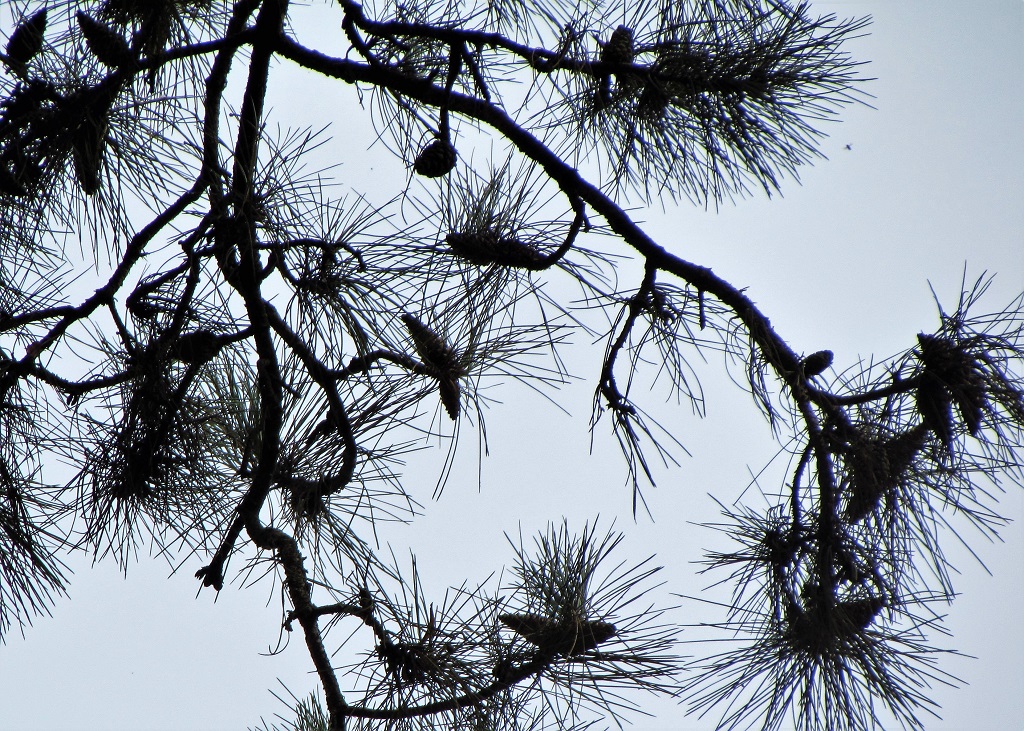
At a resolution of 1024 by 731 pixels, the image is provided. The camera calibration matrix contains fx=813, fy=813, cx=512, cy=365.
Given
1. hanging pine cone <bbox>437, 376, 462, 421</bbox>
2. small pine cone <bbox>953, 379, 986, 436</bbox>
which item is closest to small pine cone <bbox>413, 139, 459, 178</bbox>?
hanging pine cone <bbox>437, 376, 462, 421</bbox>

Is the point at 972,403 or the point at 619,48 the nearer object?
A: the point at 972,403

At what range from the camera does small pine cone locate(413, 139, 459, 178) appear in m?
0.69

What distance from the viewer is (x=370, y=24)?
732mm

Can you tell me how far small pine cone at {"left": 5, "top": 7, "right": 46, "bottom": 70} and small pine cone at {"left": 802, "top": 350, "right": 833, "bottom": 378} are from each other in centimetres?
67

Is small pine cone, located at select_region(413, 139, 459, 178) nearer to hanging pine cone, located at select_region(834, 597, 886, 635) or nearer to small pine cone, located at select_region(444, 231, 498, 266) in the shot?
small pine cone, located at select_region(444, 231, 498, 266)

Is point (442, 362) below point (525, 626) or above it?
above

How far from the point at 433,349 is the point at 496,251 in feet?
0.33

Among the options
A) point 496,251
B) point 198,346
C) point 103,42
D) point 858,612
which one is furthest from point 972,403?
point 103,42

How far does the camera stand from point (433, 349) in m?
0.68

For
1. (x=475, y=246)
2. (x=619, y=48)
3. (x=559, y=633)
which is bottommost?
(x=559, y=633)

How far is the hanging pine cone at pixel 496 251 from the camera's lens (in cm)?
69

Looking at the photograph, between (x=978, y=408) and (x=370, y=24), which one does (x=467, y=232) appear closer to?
(x=370, y=24)

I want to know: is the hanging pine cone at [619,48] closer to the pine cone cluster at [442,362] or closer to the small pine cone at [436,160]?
the small pine cone at [436,160]

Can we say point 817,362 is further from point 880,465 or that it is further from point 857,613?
point 857,613
